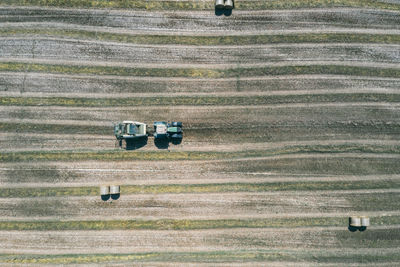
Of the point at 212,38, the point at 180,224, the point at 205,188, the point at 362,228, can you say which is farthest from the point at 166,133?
the point at 362,228

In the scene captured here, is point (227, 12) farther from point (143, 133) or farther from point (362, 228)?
point (362, 228)

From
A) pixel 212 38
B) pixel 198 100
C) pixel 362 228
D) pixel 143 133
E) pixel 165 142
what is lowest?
pixel 362 228

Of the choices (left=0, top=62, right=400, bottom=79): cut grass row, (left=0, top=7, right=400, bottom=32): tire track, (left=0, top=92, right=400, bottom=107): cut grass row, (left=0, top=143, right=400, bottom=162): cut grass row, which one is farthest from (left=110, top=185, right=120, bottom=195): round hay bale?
(left=0, top=7, right=400, bottom=32): tire track

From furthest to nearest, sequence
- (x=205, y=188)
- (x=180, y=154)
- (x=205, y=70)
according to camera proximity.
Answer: (x=205, y=70)
(x=180, y=154)
(x=205, y=188)

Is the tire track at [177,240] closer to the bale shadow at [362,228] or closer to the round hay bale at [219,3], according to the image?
the bale shadow at [362,228]

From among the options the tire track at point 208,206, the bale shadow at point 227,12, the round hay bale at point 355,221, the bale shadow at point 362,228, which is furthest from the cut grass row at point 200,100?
the bale shadow at point 362,228

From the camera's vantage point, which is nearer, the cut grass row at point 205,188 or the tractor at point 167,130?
the tractor at point 167,130
